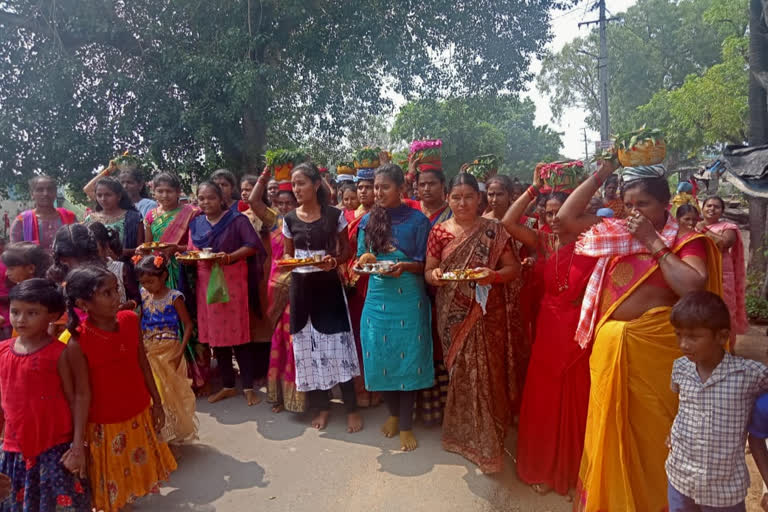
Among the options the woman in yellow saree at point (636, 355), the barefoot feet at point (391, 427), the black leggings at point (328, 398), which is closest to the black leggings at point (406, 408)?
the barefoot feet at point (391, 427)

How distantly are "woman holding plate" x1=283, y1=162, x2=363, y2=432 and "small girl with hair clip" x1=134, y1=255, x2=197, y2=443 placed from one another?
2.88 feet

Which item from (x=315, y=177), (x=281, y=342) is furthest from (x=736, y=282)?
(x=281, y=342)

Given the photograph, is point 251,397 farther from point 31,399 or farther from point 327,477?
point 31,399

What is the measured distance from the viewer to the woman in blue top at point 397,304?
3.82 m

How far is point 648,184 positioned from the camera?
99.8 inches

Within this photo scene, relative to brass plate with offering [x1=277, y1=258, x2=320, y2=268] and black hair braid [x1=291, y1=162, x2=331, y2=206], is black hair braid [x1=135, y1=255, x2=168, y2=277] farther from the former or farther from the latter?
black hair braid [x1=291, y1=162, x2=331, y2=206]

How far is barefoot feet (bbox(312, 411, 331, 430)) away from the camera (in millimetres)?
4266

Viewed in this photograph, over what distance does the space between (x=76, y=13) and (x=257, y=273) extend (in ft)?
23.9

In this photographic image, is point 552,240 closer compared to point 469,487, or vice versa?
point 469,487

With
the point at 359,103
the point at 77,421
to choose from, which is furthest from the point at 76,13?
the point at 77,421

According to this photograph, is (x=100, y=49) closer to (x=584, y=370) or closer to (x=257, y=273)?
(x=257, y=273)

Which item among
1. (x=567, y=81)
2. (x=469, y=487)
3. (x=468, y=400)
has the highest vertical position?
(x=567, y=81)

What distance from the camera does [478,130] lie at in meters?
26.7

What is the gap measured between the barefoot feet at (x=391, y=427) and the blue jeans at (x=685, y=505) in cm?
217
